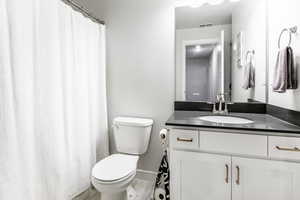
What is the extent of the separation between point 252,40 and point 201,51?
50cm

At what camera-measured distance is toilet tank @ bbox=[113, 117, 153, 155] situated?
5.91ft

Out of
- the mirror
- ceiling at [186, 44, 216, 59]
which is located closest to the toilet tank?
the mirror

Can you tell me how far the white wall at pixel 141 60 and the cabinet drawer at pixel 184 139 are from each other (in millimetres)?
634

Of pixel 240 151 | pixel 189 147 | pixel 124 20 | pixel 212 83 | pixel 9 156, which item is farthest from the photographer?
pixel 124 20

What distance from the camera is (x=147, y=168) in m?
2.03

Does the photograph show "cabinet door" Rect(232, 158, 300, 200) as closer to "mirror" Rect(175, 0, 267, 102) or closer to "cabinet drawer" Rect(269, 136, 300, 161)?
"cabinet drawer" Rect(269, 136, 300, 161)

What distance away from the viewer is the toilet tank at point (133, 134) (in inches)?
70.9

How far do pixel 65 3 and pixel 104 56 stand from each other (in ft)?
2.22

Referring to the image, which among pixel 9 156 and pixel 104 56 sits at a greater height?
pixel 104 56

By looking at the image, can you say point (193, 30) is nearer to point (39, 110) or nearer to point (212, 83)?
point (212, 83)

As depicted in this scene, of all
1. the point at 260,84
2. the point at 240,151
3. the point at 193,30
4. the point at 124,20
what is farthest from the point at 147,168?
the point at 124,20

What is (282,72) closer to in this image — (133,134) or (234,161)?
(234,161)

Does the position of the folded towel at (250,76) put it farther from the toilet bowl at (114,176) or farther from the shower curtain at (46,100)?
the shower curtain at (46,100)

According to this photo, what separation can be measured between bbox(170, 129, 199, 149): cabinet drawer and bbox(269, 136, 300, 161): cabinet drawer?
474 millimetres
